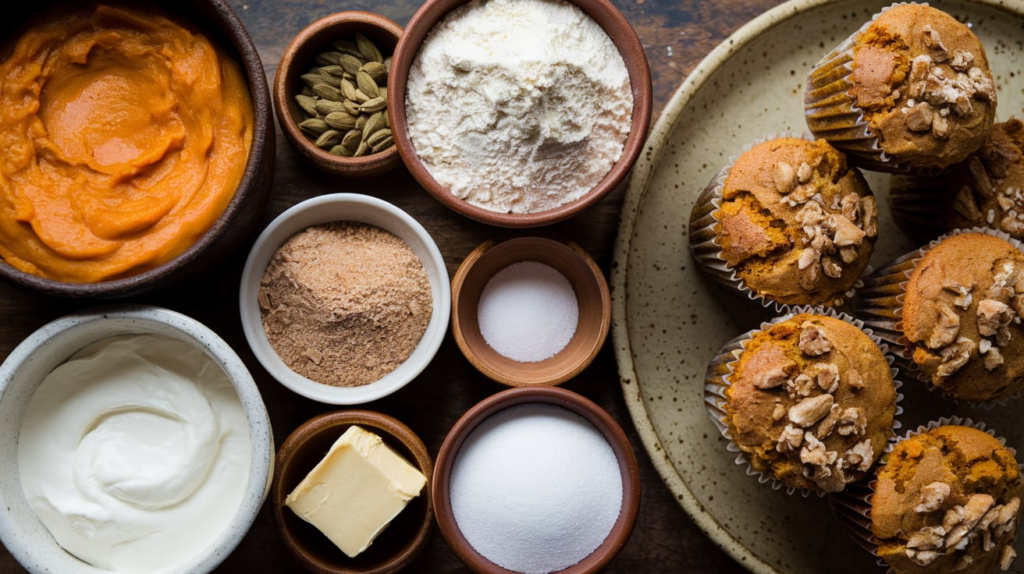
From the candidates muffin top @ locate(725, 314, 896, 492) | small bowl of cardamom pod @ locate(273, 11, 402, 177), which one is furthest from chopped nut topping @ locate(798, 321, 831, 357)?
small bowl of cardamom pod @ locate(273, 11, 402, 177)

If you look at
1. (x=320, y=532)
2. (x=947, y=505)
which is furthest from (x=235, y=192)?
(x=947, y=505)

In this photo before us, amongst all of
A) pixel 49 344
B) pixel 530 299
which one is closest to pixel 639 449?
pixel 530 299

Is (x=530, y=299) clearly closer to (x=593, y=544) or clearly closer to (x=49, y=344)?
(x=593, y=544)

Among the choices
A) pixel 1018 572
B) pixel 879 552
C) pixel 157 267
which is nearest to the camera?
pixel 157 267

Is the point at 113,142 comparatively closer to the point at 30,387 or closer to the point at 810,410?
the point at 30,387

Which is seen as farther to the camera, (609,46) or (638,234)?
(638,234)

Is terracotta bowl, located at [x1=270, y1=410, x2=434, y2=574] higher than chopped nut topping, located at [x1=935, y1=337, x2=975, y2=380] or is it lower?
lower

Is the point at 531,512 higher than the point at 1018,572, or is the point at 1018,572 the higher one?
the point at 531,512

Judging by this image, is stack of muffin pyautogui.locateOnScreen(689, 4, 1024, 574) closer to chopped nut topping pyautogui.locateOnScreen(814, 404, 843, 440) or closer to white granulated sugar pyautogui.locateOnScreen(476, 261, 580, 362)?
chopped nut topping pyautogui.locateOnScreen(814, 404, 843, 440)

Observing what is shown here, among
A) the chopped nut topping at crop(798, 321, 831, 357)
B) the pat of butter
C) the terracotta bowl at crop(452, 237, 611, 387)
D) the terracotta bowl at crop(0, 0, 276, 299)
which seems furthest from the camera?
the terracotta bowl at crop(452, 237, 611, 387)
